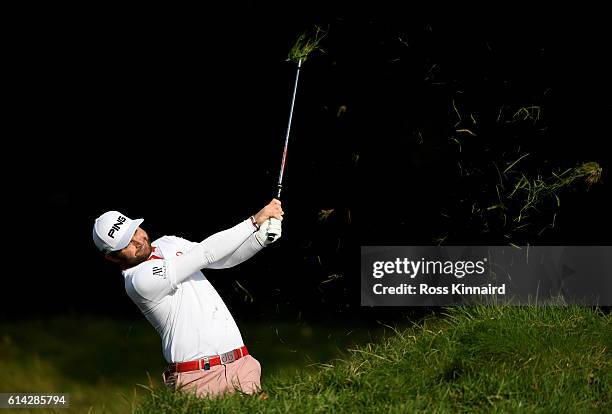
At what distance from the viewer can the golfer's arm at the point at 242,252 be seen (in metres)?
6.55

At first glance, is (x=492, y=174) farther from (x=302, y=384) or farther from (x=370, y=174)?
(x=302, y=384)

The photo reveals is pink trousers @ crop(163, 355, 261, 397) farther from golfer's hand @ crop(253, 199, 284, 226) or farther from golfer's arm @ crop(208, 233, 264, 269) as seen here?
golfer's hand @ crop(253, 199, 284, 226)

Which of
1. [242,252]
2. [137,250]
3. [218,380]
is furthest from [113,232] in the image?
[218,380]

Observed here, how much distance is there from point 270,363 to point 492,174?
2.09 m

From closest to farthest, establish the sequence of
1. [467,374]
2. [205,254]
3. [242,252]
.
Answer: [205,254], [242,252], [467,374]

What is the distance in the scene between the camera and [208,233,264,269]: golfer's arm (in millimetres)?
6547

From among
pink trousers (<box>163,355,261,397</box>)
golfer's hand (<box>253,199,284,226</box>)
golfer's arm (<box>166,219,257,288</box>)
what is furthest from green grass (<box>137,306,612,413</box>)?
golfer's hand (<box>253,199,284,226</box>)

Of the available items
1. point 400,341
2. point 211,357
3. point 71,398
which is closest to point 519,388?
point 400,341

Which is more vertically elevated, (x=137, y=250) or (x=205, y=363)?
(x=137, y=250)

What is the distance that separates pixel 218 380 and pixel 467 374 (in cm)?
134

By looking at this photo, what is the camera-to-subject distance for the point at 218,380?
6.52 meters

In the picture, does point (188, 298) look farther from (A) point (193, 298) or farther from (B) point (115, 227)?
(B) point (115, 227)

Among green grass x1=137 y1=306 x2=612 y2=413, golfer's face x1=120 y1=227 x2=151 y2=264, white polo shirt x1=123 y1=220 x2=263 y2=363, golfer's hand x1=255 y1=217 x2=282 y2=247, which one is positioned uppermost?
golfer's hand x1=255 y1=217 x2=282 y2=247

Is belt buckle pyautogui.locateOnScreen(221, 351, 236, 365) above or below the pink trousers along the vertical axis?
above
